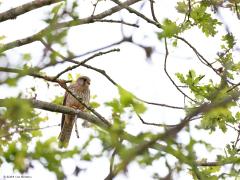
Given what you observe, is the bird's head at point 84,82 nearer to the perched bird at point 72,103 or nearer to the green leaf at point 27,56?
the perched bird at point 72,103

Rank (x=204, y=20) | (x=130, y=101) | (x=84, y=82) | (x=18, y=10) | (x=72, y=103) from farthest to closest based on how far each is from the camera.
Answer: (x=84, y=82) → (x=72, y=103) → (x=204, y=20) → (x=18, y=10) → (x=130, y=101)

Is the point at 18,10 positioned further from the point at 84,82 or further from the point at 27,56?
the point at 84,82

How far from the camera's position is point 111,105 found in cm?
251

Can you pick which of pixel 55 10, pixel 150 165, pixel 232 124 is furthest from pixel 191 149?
pixel 232 124

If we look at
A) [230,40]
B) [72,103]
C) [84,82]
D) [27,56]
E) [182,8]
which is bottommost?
[27,56]

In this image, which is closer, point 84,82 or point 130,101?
point 130,101

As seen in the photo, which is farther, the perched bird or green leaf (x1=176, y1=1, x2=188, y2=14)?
the perched bird

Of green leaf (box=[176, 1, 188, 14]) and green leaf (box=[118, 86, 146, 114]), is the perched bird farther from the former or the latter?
green leaf (box=[118, 86, 146, 114])

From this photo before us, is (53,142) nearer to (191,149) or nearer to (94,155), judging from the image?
(94,155)

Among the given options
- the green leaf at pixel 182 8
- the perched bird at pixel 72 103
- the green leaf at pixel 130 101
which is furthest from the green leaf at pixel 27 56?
the perched bird at pixel 72 103

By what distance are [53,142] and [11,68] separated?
1.31 feet

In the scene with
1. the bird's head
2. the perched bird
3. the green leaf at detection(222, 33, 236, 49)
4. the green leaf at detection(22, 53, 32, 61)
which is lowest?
the green leaf at detection(22, 53, 32, 61)

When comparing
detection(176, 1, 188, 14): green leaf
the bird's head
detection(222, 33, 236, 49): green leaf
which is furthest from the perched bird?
detection(222, 33, 236, 49): green leaf

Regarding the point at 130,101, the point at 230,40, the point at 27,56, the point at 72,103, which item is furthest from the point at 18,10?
the point at 72,103
